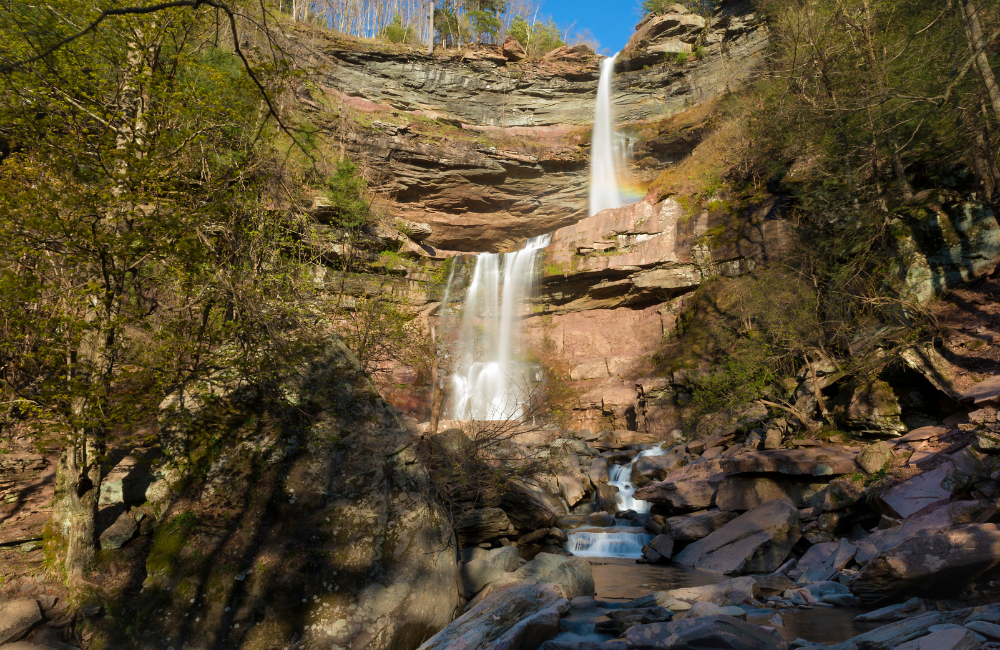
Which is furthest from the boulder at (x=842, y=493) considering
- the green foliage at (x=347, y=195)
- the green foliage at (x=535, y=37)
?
the green foliage at (x=535, y=37)

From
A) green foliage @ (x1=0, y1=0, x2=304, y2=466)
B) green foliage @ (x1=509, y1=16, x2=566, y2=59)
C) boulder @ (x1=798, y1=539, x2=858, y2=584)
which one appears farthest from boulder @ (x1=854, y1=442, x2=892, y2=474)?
green foliage @ (x1=509, y1=16, x2=566, y2=59)

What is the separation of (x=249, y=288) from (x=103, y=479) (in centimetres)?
283

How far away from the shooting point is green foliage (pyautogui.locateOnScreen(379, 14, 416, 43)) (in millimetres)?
40897

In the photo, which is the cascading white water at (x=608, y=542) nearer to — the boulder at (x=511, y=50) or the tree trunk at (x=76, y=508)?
the tree trunk at (x=76, y=508)

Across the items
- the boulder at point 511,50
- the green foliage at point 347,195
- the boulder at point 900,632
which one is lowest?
the boulder at point 900,632

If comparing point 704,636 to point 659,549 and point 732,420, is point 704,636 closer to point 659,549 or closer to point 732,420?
point 659,549

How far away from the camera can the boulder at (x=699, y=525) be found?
9.58m

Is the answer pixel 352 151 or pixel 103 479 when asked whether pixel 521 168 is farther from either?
pixel 103 479

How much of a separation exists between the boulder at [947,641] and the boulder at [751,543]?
455 centimetres

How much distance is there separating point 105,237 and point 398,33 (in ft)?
138

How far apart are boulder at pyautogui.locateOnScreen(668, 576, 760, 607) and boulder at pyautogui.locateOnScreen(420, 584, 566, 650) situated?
5.07 ft

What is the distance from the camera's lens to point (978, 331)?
33.1ft

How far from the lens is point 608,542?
34.1 feet

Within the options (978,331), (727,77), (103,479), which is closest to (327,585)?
(103,479)
